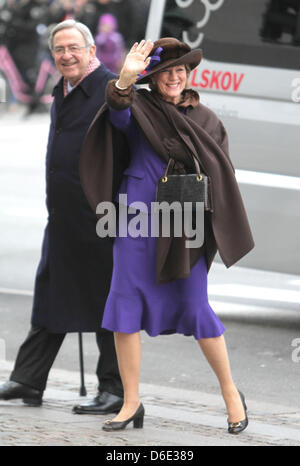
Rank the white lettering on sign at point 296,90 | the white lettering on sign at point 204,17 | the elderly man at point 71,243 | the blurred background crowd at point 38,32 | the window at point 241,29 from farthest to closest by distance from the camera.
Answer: the blurred background crowd at point 38,32, the white lettering on sign at point 204,17, the window at point 241,29, the white lettering on sign at point 296,90, the elderly man at point 71,243

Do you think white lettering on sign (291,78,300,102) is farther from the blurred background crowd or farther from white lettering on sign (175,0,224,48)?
the blurred background crowd

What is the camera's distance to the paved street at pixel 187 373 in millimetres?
6090

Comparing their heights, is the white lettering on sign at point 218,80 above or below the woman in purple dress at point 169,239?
above

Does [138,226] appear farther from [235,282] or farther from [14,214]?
[14,214]

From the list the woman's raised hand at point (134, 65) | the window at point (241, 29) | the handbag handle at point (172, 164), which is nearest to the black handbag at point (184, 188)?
the handbag handle at point (172, 164)

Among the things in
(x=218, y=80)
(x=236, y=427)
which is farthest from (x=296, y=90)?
(x=236, y=427)

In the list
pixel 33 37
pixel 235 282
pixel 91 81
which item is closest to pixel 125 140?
pixel 91 81

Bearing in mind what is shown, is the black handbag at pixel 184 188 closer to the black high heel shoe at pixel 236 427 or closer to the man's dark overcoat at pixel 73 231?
the man's dark overcoat at pixel 73 231

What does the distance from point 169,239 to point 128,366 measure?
24.9 inches

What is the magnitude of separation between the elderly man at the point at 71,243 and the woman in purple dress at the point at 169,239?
1.95ft

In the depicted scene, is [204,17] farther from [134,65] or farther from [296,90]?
[134,65]

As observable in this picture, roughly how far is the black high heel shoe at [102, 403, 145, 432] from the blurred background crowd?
63.9ft

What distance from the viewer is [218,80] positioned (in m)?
9.09

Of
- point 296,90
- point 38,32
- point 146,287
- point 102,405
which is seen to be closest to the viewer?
point 146,287
